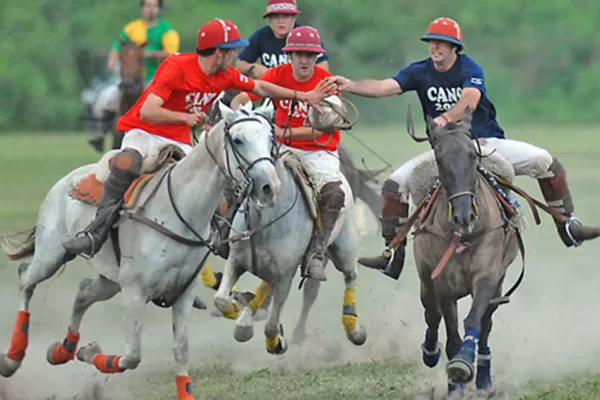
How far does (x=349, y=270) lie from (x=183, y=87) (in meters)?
2.63

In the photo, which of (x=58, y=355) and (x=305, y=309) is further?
(x=305, y=309)

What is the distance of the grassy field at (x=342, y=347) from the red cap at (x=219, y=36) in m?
2.48

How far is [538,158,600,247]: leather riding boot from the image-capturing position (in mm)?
10258

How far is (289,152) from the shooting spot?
33.7 feet

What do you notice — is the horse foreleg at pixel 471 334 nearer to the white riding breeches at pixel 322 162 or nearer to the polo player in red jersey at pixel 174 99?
the white riding breeches at pixel 322 162

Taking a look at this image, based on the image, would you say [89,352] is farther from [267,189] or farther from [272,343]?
[267,189]

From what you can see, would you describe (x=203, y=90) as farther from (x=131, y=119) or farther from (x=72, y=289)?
(x=72, y=289)

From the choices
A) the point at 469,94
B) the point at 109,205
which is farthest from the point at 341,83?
the point at 109,205

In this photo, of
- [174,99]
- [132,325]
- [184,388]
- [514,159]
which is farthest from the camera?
[514,159]

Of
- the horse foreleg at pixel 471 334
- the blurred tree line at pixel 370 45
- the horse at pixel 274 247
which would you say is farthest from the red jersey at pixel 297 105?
the blurred tree line at pixel 370 45

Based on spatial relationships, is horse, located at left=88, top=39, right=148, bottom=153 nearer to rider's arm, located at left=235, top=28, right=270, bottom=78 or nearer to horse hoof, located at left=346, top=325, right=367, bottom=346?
rider's arm, located at left=235, top=28, right=270, bottom=78

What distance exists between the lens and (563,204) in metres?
10.4

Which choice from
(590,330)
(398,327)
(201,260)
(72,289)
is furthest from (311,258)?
(72,289)

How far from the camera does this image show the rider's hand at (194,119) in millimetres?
8898
